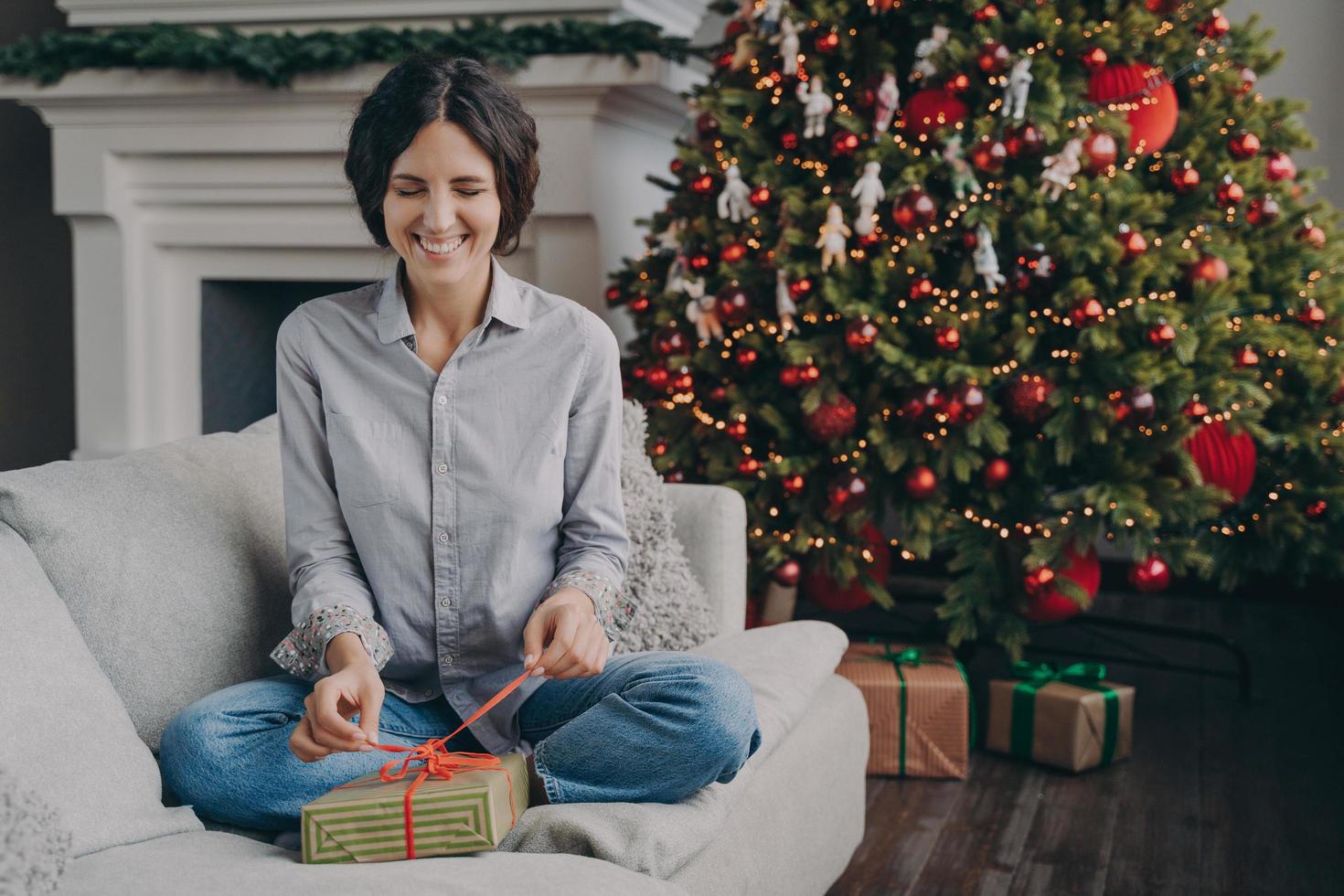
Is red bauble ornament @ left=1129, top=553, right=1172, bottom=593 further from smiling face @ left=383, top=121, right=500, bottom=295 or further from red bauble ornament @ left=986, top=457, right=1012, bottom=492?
smiling face @ left=383, top=121, right=500, bottom=295

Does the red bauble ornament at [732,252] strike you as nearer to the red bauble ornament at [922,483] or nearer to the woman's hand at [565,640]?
the red bauble ornament at [922,483]

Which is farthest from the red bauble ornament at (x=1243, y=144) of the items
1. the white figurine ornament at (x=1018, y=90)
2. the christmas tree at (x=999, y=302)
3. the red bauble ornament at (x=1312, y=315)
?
the white figurine ornament at (x=1018, y=90)

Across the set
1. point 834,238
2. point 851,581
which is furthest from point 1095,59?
point 851,581

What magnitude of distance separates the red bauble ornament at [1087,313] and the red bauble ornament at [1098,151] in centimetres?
27

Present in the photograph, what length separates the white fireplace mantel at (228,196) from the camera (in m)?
3.07

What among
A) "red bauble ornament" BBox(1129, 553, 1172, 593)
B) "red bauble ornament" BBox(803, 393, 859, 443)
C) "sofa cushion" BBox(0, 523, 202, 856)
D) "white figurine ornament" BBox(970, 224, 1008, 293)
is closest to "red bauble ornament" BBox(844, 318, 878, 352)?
"red bauble ornament" BBox(803, 393, 859, 443)

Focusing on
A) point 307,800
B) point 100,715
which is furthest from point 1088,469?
point 100,715

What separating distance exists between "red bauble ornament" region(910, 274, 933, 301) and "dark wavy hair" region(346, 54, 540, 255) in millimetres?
1125

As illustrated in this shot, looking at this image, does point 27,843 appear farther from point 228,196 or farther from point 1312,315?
point 228,196

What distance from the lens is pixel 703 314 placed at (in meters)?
2.62

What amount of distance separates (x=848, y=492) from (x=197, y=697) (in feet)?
4.56

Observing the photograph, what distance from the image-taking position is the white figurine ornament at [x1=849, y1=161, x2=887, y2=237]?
96.3 inches

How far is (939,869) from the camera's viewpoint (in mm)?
2004

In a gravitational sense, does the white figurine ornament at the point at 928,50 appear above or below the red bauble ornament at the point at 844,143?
above
